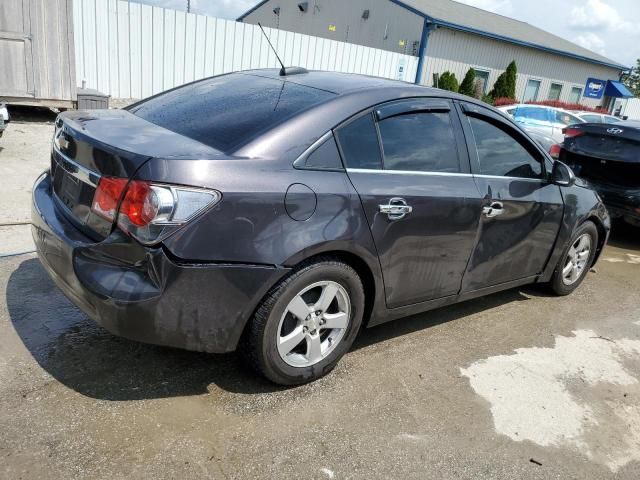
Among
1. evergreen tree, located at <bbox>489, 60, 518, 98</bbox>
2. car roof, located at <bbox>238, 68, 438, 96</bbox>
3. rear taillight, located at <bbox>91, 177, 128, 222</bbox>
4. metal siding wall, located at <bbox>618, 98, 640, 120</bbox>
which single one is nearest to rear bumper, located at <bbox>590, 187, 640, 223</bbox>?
car roof, located at <bbox>238, 68, 438, 96</bbox>

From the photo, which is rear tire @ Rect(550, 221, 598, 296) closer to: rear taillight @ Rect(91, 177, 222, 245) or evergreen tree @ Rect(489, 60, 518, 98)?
rear taillight @ Rect(91, 177, 222, 245)

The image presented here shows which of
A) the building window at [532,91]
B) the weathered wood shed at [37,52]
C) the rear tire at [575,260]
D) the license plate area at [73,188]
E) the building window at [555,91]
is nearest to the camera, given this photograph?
the license plate area at [73,188]

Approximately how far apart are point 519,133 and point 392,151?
4.46 ft

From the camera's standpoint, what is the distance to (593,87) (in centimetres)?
2988

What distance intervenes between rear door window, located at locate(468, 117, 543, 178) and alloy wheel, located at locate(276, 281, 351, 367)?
138 cm

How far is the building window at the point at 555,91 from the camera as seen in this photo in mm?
29312

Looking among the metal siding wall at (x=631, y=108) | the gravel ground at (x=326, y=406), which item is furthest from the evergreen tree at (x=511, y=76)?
the gravel ground at (x=326, y=406)

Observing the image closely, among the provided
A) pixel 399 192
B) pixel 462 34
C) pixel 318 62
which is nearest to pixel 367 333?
pixel 399 192

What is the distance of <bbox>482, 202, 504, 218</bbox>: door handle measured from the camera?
351 centimetres

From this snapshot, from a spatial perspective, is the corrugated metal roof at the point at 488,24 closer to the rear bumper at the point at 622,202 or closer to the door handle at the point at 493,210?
the rear bumper at the point at 622,202

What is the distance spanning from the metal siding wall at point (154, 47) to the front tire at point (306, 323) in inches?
392

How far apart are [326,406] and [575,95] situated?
1318 inches

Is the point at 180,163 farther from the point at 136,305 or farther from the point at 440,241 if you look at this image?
the point at 440,241

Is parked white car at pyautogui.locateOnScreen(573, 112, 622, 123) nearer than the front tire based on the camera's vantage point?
No
